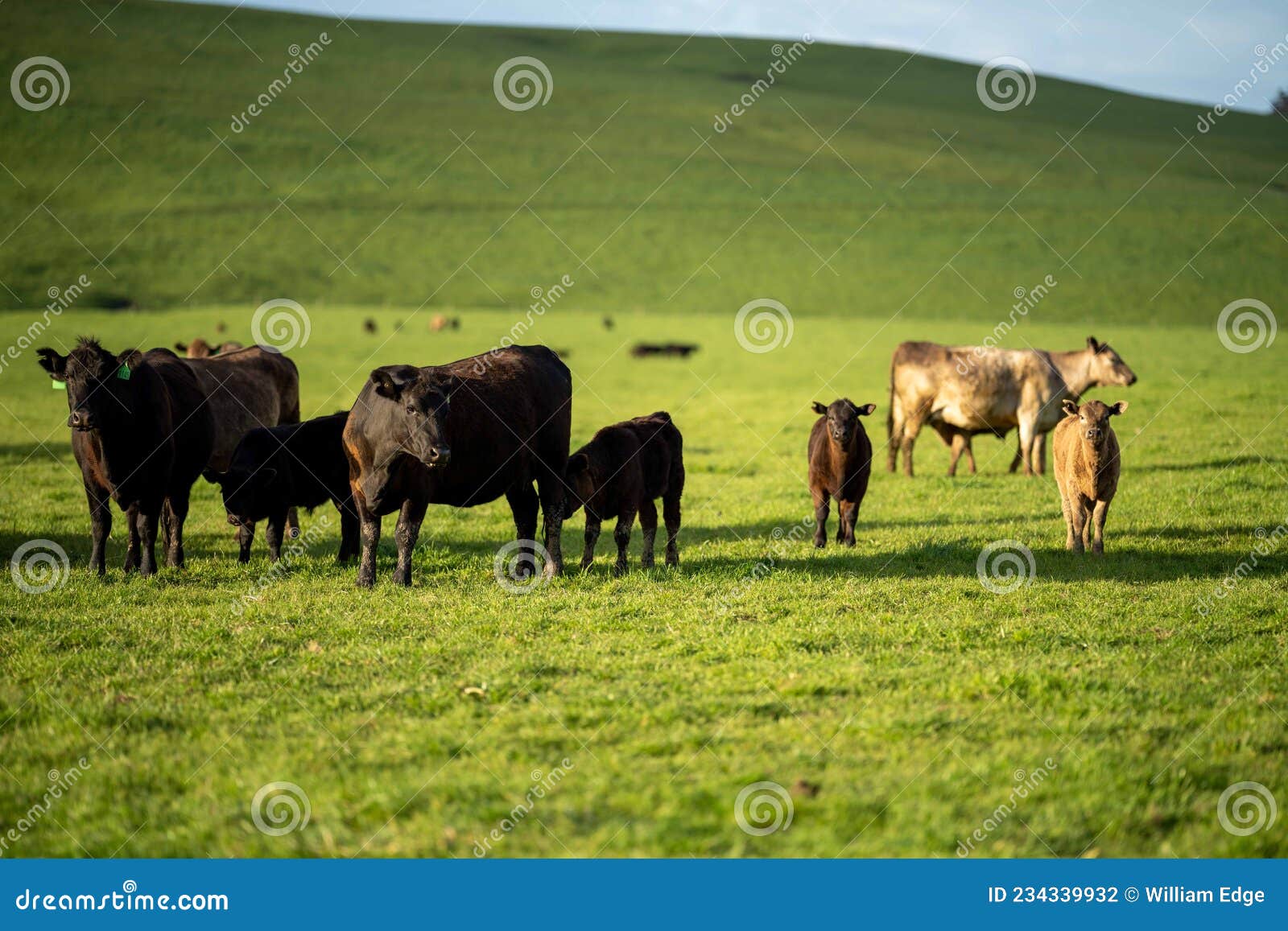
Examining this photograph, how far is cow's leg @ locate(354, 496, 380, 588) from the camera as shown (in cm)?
1041

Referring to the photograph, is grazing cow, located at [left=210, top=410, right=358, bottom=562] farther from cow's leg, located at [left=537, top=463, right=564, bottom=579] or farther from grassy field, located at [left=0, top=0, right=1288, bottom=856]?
cow's leg, located at [left=537, top=463, right=564, bottom=579]

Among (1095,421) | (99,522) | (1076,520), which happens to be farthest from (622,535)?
(99,522)

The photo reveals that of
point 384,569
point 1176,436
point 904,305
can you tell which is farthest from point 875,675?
point 904,305

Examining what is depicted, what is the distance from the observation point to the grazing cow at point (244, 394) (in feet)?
45.6

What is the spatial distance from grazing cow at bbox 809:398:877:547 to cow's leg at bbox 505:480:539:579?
3273mm

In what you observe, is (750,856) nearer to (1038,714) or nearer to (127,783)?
(1038,714)

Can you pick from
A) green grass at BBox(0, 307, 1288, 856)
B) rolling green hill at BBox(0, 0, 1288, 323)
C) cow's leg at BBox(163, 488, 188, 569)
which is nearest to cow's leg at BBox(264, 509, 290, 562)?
green grass at BBox(0, 307, 1288, 856)

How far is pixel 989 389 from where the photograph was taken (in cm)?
1997

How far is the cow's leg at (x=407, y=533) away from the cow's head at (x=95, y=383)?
3.20m

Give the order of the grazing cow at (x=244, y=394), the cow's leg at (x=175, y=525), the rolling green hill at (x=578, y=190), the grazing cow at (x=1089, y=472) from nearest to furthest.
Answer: the cow's leg at (x=175, y=525)
the grazing cow at (x=1089, y=472)
the grazing cow at (x=244, y=394)
the rolling green hill at (x=578, y=190)

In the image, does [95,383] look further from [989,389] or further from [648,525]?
[989,389]

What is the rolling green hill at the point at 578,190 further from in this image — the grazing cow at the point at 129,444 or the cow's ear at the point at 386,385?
the cow's ear at the point at 386,385

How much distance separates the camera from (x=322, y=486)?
12.4m

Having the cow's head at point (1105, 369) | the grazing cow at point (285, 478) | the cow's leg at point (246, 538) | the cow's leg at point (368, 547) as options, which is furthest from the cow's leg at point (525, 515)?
the cow's head at point (1105, 369)
